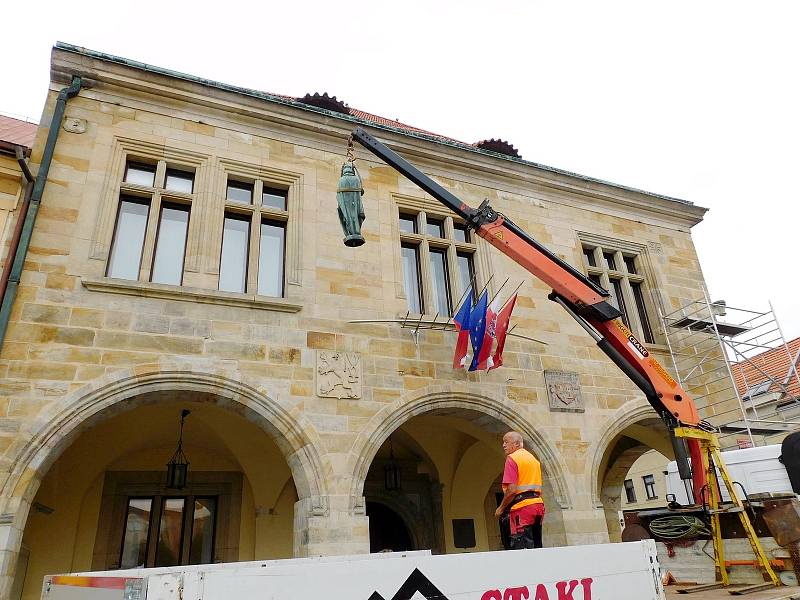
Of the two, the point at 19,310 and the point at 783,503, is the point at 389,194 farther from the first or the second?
the point at 783,503

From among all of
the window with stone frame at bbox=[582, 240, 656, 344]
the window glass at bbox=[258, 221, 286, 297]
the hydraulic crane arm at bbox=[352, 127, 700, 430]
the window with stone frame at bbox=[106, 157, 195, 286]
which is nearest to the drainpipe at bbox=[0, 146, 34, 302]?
the window with stone frame at bbox=[106, 157, 195, 286]

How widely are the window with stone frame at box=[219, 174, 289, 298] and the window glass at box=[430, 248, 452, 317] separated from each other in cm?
225

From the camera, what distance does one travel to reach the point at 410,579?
242 centimetres

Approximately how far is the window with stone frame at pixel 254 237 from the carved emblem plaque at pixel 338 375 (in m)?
1.10

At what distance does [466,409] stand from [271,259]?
126 inches

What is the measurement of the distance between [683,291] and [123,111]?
934cm

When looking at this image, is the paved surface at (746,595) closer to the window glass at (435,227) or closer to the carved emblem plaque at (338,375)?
the carved emblem plaque at (338,375)

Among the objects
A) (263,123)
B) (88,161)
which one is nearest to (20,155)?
(88,161)

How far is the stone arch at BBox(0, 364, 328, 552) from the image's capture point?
516 centimetres

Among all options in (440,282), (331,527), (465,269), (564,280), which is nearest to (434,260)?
(440,282)

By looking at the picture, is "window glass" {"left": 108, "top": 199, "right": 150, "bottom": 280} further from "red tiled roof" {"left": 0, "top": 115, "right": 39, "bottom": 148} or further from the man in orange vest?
the man in orange vest

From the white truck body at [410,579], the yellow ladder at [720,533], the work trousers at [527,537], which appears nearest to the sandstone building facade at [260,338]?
the yellow ladder at [720,533]

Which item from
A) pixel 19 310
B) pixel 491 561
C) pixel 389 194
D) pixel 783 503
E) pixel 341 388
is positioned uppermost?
pixel 389 194

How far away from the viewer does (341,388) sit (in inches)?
262
